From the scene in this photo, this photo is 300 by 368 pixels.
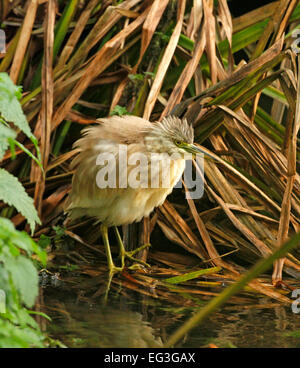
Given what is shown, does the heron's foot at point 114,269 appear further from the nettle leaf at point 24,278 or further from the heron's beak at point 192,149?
the nettle leaf at point 24,278

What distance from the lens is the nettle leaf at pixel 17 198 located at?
6.82 ft

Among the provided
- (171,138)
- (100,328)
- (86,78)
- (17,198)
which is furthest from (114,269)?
(17,198)

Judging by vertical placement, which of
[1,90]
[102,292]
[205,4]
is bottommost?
[102,292]

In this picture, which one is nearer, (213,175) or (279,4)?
(213,175)

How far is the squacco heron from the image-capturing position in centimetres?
377

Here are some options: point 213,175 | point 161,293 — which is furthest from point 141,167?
point 161,293

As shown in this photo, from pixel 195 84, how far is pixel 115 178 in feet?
3.69

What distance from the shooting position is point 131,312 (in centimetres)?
305

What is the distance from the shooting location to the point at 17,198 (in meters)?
2.11

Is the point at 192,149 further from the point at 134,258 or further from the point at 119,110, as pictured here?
the point at 134,258

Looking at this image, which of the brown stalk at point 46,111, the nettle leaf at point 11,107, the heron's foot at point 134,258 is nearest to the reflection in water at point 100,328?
the heron's foot at point 134,258

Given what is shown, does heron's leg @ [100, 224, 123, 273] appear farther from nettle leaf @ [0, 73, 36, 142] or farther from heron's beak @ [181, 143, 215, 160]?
nettle leaf @ [0, 73, 36, 142]

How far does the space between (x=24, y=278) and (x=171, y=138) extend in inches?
84.1
